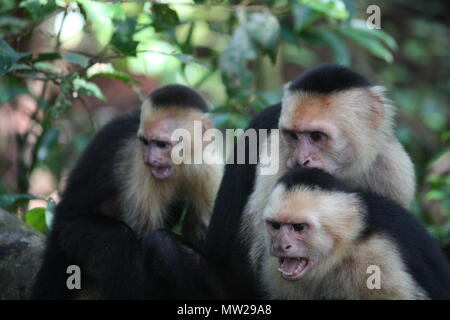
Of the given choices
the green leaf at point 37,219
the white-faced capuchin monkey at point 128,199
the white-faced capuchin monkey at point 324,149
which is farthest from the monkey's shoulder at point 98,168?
the white-faced capuchin monkey at point 324,149

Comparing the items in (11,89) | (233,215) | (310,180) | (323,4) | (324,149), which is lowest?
(233,215)

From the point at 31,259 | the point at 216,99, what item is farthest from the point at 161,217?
the point at 216,99

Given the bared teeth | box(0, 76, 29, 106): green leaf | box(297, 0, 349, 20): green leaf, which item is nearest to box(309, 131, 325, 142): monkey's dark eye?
the bared teeth

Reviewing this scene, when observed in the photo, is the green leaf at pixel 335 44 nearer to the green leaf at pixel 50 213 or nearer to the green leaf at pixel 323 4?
the green leaf at pixel 323 4

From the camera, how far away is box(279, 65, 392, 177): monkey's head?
168 inches

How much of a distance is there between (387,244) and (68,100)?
10.3 feet

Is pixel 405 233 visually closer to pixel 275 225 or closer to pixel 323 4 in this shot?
pixel 275 225

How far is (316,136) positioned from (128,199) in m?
1.58

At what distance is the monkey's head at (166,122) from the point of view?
5289 mm

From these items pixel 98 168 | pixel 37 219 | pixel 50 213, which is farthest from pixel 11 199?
pixel 98 168

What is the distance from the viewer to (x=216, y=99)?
11.4 m

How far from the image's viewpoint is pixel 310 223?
3795mm

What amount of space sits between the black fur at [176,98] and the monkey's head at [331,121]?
1.27 metres

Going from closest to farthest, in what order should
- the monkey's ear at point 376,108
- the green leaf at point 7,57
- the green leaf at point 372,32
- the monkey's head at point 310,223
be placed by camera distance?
the monkey's head at point 310,223, the green leaf at point 7,57, the monkey's ear at point 376,108, the green leaf at point 372,32
